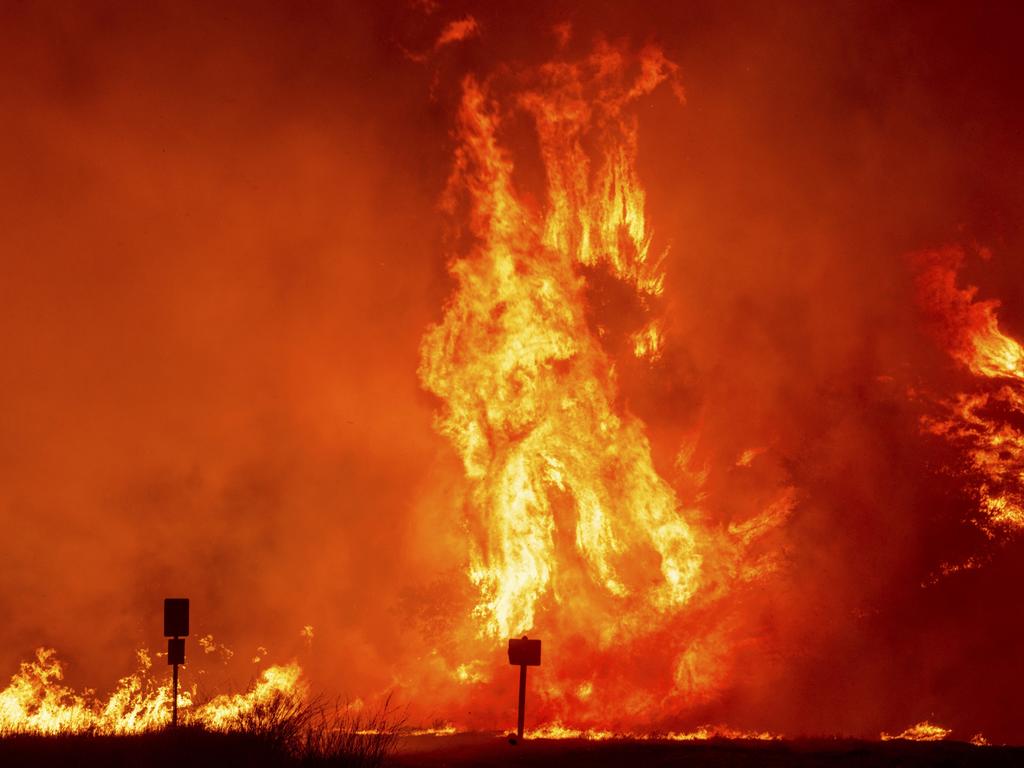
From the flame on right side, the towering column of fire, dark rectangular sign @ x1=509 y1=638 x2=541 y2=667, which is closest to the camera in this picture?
dark rectangular sign @ x1=509 y1=638 x2=541 y2=667

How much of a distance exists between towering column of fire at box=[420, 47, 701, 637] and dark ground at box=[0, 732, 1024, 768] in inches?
150

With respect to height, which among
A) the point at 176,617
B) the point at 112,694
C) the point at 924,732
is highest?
the point at 176,617

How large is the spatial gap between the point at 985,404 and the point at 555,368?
27.9 ft

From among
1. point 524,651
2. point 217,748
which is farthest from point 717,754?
point 217,748

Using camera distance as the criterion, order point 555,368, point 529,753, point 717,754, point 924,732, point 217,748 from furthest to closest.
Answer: point 555,368 → point 924,732 → point 529,753 → point 717,754 → point 217,748

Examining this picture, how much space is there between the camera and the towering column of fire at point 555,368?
63.9 feet

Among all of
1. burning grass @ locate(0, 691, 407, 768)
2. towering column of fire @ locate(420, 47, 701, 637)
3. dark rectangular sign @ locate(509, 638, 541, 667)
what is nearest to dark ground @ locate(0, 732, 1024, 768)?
burning grass @ locate(0, 691, 407, 768)

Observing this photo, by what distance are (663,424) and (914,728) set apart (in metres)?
7.29

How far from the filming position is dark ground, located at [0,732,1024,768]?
1117 cm

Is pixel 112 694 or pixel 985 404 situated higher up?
pixel 985 404

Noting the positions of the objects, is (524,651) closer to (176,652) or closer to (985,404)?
(176,652)

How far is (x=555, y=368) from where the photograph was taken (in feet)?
66.3

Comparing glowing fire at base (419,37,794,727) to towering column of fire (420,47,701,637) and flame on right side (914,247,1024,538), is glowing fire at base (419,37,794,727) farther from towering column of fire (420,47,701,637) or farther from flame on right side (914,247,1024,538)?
flame on right side (914,247,1024,538)

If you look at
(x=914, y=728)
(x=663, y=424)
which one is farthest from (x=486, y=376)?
(x=914, y=728)
